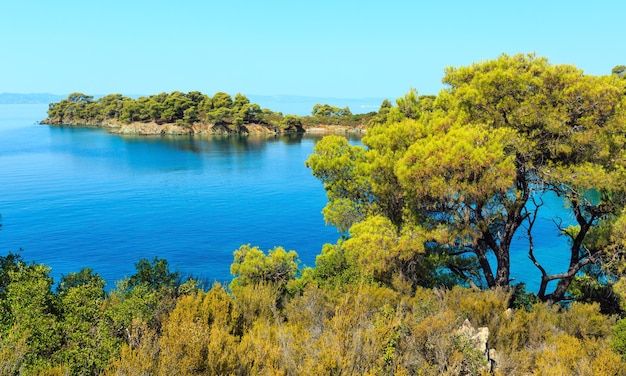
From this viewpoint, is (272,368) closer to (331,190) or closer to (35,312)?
(35,312)

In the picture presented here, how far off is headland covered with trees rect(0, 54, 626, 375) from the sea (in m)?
6.91

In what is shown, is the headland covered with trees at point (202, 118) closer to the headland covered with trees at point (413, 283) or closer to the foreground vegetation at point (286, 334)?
the headland covered with trees at point (413, 283)

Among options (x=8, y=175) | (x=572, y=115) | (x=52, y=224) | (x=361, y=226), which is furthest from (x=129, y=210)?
(x=572, y=115)

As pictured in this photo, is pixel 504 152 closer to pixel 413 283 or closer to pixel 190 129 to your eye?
pixel 413 283

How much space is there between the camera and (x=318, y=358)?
337 inches

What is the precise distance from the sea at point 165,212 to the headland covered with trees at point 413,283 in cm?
691

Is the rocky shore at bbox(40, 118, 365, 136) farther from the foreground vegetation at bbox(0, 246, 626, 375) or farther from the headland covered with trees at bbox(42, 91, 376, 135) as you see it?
the foreground vegetation at bbox(0, 246, 626, 375)

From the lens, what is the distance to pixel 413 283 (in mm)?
16469

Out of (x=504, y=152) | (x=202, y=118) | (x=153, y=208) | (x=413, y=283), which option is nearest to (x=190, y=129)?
(x=202, y=118)

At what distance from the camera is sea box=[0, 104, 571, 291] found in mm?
29500

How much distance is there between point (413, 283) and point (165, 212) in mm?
30506

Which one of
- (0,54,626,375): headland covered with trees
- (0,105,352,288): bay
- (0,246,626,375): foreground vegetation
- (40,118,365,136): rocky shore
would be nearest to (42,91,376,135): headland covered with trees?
(40,118,365,136): rocky shore

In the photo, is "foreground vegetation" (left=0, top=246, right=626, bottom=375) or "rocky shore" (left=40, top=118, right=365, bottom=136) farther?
"rocky shore" (left=40, top=118, right=365, bottom=136)

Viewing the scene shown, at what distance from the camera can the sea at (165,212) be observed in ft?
96.8
